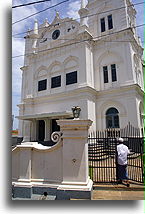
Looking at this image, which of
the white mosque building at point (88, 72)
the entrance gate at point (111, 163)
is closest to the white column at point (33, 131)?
the white mosque building at point (88, 72)

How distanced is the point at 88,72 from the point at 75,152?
9.34 m

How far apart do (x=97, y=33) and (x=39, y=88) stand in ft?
23.2

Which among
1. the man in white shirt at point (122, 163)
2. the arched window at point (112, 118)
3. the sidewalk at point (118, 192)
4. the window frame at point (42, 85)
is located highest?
the window frame at point (42, 85)

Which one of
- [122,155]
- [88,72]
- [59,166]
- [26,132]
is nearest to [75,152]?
[59,166]

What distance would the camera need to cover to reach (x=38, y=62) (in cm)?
1483

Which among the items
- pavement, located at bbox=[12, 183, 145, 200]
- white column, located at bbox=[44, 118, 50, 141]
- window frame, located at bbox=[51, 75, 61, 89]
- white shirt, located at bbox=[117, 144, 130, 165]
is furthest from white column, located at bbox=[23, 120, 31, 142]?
white shirt, located at bbox=[117, 144, 130, 165]

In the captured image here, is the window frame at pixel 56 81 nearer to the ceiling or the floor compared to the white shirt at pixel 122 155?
nearer to the ceiling

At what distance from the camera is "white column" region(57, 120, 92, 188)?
3.29 metres

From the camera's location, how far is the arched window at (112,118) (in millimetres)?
11453

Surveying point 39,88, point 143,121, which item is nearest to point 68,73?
point 39,88

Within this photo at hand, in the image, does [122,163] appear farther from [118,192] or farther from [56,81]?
[56,81]

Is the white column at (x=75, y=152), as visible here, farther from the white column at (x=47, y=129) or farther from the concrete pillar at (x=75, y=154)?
the white column at (x=47, y=129)

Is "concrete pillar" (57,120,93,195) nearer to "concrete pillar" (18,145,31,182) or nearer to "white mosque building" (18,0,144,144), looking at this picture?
"concrete pillar" (18,145,31,182)

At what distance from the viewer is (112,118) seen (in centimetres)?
1159
